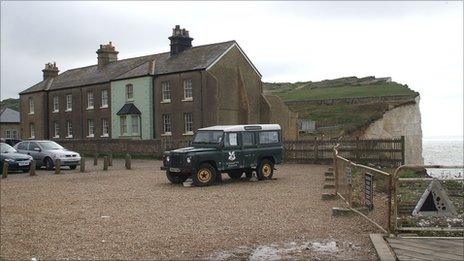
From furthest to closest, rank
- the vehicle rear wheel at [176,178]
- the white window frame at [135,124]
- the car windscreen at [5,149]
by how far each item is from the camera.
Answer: the white window frame at [135,124]
the car windscreen at [5,149]
the vehicle rear wheel at [176,178]

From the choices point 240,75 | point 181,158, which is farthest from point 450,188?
point 240,75

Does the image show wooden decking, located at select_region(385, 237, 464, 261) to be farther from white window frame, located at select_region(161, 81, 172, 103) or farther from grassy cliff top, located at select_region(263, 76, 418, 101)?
grassy cliff top, located at select_region(263, 76, 418, 101)

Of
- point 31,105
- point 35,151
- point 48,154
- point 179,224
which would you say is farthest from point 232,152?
point 31,105

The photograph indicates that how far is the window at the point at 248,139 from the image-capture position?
17.9 metres

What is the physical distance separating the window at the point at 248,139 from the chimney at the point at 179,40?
24.0 meters

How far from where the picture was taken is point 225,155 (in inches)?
680

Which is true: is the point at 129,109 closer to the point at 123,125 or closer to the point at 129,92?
the point at 129,92

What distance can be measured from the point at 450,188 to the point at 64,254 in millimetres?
10387

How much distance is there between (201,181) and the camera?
16781mm

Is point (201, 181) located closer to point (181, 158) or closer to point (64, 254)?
point (181, 158)

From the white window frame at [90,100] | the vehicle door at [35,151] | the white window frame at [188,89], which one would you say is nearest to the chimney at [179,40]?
the white window frame at [188,89]

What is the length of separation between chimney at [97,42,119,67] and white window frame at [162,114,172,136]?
12.4 metres

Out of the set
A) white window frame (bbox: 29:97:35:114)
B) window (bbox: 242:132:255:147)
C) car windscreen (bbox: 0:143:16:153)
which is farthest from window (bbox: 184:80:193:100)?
white window frame (bbox: 29:97:35:114)

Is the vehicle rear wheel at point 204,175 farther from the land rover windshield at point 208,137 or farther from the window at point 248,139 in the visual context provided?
the window at point 248,139
